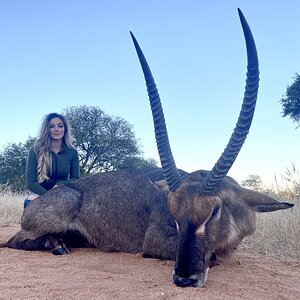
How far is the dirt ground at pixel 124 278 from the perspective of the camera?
3.81 metres

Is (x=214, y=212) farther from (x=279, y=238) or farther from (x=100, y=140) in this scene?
(x=100, y=140)

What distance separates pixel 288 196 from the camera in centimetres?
980

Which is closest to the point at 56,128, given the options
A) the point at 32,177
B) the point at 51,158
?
the point at 51,158

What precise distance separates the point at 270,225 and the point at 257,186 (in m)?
3.24

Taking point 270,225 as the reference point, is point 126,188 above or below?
above

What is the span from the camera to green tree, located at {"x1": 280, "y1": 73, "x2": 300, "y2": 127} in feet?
62.2

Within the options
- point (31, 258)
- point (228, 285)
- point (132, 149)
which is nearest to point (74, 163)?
point (31, 258)

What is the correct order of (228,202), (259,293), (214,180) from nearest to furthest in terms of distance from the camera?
(259,293), (214,180), (228,202)

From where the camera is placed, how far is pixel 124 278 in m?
4.45

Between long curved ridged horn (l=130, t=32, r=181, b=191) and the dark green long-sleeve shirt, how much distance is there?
9.94 feet

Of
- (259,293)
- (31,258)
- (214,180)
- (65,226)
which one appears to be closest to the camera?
(259,293)

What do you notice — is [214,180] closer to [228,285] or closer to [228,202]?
[228,202]

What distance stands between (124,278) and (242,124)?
1.90 m

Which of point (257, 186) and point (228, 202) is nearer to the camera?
point (228, 202)
